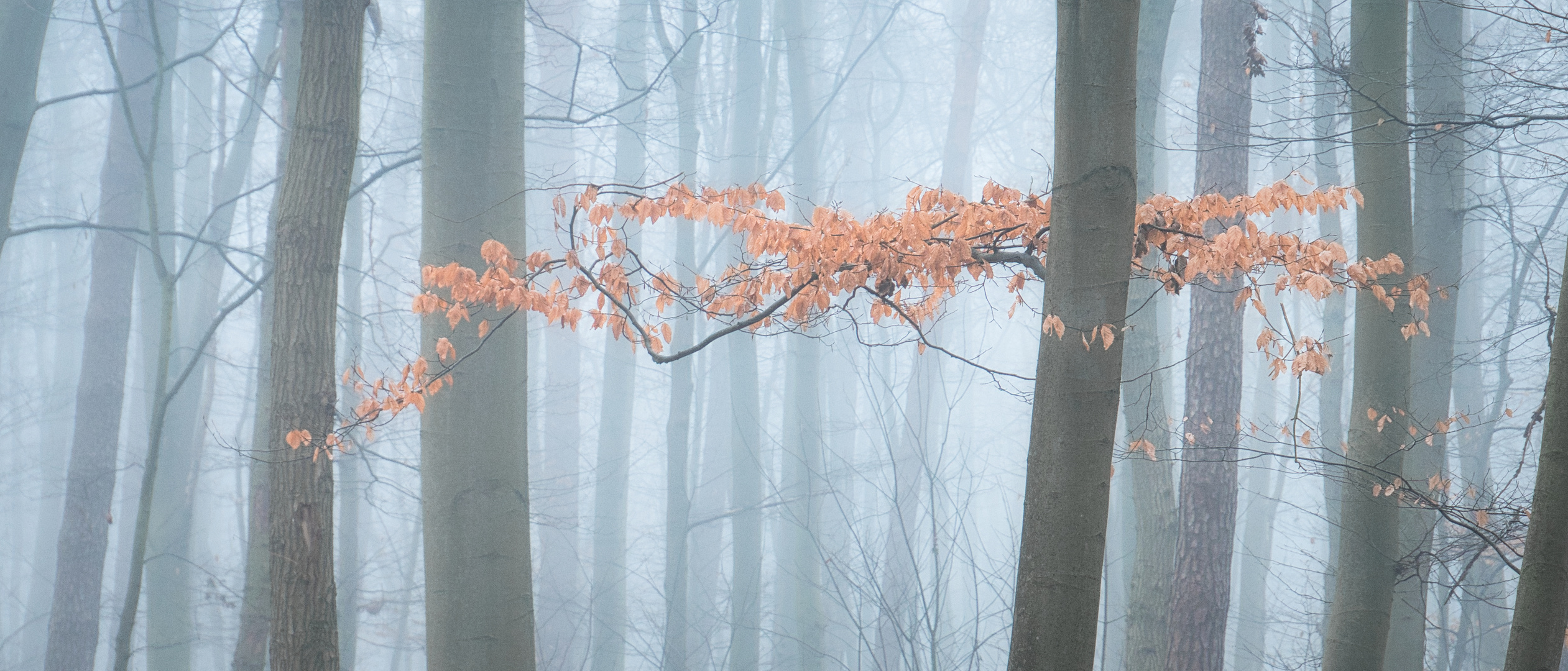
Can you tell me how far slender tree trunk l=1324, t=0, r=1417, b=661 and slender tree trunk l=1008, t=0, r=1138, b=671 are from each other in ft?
7.94

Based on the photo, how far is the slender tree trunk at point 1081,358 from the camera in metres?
2.86

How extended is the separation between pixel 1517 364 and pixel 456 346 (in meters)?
18.5

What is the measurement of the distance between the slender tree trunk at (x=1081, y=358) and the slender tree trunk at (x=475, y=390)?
7.85ft

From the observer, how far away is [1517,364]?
634 inches

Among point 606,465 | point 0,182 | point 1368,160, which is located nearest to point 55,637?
point 0,182

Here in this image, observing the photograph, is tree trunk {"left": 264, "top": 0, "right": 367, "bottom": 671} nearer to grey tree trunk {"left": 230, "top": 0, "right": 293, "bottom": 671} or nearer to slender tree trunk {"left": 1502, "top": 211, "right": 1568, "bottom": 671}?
grey tree trunk {"left": 230, "top": 0, "right": 293, "bottom": 671}

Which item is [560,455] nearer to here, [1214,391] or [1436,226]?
[1214,391]

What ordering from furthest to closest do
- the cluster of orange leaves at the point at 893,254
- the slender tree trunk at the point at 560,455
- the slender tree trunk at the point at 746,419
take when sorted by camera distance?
the slender tree trunk at the point at 560,455
the slender tree trunk at the point at 746,419
the cluster of orange leaves at the point at 893,254

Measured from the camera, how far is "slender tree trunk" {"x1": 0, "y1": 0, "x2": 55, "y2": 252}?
6.17m

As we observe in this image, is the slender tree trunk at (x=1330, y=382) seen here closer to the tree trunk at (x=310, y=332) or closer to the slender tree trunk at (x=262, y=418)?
the tree trunk at (x=310, y=332)

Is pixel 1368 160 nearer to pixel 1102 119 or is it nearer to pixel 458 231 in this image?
pixel 1102 119

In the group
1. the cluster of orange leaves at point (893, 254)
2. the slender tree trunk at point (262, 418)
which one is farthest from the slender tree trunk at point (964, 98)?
the cluster of orange leaves at point (893, 254)

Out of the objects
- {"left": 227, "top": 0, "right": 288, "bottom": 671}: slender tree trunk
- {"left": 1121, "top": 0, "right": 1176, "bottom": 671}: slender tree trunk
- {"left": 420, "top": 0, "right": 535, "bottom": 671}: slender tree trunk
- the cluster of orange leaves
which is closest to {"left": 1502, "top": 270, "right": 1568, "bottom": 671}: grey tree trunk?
the cluster of orange leaves

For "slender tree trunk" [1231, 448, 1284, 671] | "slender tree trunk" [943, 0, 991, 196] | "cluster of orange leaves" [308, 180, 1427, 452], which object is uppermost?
"slender tree trunk" [943, 0, 991, 196]
